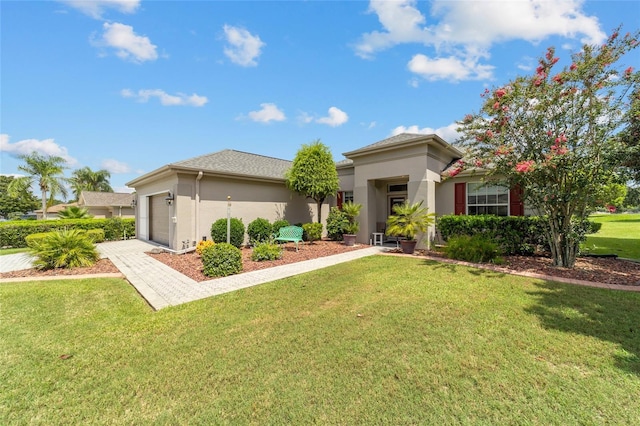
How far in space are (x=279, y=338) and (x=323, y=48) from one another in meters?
11.8

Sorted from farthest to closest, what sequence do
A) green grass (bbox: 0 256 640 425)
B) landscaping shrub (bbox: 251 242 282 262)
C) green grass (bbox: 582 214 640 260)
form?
1. green grass (bbox: 582 214 640 260)
2. landscaping shrub (bbox: 251 242 282 262)
3. green grass (bbox: 0 256 640 425)

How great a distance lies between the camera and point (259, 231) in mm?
12641

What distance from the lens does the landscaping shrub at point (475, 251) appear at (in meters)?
8.44

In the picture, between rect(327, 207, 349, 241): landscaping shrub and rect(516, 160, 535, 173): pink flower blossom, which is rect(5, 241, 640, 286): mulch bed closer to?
rect(516, 160, 535, 173): pink flower blossom

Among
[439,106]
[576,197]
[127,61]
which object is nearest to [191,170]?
[127,61]

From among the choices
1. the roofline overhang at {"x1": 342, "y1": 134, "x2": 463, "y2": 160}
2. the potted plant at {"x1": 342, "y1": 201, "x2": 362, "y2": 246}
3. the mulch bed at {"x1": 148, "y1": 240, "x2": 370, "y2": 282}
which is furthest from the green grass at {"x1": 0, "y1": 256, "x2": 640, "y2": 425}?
the roofline overhang at {"x1": 342, "y1": 134, "x2": 463, "y2": 160}

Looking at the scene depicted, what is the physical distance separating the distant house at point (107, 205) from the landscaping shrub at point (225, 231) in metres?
27.6

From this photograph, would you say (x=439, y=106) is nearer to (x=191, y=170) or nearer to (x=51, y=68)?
(x=191, y=170)

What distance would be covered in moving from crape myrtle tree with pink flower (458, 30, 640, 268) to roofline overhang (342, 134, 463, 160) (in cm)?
279

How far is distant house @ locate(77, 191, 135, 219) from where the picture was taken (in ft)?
107

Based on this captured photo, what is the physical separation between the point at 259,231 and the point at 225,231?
168cm

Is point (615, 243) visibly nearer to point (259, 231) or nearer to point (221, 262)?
point (259, 231)

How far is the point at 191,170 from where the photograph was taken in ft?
36.3

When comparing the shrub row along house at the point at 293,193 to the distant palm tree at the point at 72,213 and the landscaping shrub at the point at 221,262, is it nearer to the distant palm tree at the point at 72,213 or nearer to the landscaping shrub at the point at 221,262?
the landscaping shrub at the point at 221,262
